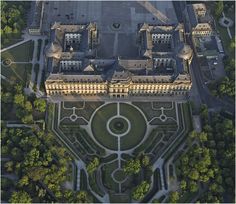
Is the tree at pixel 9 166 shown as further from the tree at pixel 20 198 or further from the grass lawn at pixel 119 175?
the grass lawn at pixel 119 175

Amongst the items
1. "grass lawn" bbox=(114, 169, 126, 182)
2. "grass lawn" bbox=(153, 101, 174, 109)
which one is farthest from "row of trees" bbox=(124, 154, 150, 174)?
"grass lawn" bbox=(153, 101, 174, 109)

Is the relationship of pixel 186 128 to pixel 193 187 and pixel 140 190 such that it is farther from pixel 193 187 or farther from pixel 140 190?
pixel 140 190

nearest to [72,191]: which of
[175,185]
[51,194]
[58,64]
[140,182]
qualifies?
[51,194]

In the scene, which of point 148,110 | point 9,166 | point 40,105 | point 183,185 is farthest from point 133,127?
point 9,166

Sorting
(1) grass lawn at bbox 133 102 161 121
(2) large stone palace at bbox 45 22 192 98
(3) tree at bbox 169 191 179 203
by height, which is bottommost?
(3) tree at bbox 169 191 179 203

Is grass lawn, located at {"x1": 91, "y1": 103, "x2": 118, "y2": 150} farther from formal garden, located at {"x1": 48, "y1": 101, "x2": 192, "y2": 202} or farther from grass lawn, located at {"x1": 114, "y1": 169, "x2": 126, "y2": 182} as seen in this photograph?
grass lawn, located at {"x1": 114, "y1": 169, "x2": 126, "y2": 182}

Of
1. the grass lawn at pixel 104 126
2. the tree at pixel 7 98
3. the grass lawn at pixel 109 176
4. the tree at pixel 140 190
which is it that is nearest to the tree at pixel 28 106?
the tree at pixel 7 98

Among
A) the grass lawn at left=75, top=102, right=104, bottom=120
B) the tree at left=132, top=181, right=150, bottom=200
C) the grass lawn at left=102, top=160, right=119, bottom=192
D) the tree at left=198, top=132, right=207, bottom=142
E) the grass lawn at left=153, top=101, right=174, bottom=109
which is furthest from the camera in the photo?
the grass lawn at left=153, top=101, right=174, bottom=109
